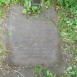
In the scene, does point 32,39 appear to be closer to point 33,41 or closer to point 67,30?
point 33,41

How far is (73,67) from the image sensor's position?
12.2 feet

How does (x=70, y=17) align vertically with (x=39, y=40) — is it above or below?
above

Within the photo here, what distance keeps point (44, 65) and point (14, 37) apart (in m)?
0.53

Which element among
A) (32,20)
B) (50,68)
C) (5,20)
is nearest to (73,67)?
(50,68)

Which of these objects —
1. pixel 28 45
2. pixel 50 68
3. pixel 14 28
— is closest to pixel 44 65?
pixel 50 68

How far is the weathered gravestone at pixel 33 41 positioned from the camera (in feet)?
12.3

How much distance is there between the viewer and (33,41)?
12.5 ft

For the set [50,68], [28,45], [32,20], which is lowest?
[50,68]

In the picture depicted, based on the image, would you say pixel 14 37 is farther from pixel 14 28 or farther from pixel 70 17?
pixel 70 17

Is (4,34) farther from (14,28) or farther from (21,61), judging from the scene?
(21,61)

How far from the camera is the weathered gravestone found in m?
3.74

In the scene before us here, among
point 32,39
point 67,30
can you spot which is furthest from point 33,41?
point 67,30

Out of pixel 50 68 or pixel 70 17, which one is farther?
pixel 70 17

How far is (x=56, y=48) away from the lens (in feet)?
12.5
